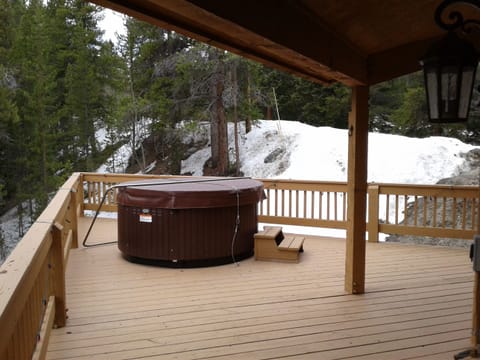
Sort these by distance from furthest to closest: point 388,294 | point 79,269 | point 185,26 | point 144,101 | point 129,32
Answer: point 129,32
point 144,101
point 79,269
point 388,294
point 185,26

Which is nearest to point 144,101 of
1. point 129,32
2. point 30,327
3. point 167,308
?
point 129,32

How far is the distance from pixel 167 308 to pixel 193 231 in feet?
4.21

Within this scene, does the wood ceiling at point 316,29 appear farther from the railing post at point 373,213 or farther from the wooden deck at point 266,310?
the railing post at point 373,213

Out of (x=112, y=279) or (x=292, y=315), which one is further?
(x=112, y=279)

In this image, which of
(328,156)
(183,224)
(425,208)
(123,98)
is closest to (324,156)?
(328,156)

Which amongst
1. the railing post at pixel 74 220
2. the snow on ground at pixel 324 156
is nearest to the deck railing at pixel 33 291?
the railing post at pixel 74 220

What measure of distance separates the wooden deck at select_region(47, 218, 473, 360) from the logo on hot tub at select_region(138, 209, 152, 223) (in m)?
0.56

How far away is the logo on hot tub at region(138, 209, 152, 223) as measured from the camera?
5.12 metres

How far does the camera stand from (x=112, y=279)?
4.73m

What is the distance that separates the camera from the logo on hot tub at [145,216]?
512 centimetres

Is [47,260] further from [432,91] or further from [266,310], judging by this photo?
[432,91]

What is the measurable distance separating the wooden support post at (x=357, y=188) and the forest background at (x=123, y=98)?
402 inches

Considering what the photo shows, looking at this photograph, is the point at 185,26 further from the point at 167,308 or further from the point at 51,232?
the point at 167,308

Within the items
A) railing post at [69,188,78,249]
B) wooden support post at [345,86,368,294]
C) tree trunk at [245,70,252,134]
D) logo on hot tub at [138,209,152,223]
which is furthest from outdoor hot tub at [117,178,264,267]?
tree trunk at [245,70,252,134]
